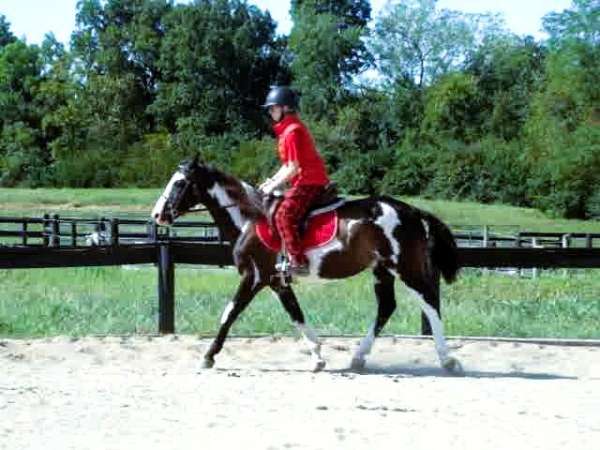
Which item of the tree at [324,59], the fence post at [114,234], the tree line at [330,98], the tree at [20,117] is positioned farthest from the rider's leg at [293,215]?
the tree at [324,59]

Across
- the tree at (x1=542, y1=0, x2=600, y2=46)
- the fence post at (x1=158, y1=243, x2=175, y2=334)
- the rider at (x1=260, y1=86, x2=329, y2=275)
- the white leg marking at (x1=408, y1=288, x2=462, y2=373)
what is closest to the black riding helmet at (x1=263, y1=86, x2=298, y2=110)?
the rider at (x1=260, y1=86, x2=329, y2=275)

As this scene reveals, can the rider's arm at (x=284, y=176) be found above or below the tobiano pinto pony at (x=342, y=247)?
above

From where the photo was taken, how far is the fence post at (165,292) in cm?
1214

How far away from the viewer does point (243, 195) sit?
10.6 metres

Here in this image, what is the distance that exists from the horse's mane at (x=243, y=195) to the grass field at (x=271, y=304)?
220 cm

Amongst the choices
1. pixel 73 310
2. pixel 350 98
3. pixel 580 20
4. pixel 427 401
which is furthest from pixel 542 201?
pixel 427 401

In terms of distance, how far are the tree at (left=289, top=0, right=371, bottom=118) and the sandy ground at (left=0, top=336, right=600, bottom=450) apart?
66894 mm

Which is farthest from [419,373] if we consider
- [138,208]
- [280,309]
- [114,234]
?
[138,208]

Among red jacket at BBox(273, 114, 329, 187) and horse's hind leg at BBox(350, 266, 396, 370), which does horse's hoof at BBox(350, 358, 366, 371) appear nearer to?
horse's hind leg at BBox(350, 266, 396, 370)

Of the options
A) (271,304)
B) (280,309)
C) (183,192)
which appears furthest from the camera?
(271,304)

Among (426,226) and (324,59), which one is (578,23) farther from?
(426,226)

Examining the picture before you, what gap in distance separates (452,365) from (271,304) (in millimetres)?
5189

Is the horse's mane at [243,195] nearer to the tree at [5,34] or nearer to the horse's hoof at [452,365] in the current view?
the horse's hoof at [452,365]

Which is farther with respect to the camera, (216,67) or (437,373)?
(216,67)
